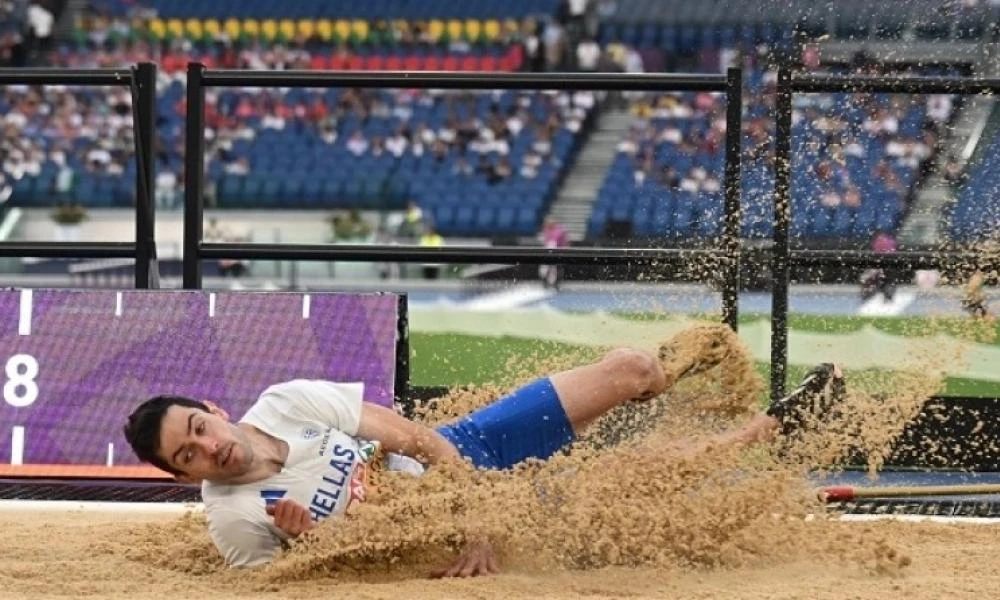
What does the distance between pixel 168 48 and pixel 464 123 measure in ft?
19.4

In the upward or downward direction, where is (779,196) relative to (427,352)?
upward

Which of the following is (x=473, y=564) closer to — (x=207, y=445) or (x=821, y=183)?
(x=207, y=445)

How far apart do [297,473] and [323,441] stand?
0.11 metres

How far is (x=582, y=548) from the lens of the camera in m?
4.58

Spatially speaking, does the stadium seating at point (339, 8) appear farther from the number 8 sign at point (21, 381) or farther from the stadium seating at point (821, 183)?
the number 8 sign at point (21, 381)

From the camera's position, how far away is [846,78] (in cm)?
655

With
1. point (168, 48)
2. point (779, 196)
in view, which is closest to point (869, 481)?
point (779, 196)

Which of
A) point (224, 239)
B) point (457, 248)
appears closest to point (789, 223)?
point (457, 248)

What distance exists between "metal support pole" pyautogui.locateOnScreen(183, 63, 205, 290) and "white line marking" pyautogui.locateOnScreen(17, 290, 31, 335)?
24.9 inches

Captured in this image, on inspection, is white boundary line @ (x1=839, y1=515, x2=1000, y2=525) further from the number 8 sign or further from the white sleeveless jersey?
the number 8 sign

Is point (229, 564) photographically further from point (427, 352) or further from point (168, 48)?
point (168, 48)

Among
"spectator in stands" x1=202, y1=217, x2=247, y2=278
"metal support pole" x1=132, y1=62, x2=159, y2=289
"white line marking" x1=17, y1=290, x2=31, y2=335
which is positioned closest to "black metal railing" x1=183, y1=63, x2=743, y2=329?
"metal support pole" x1=132, y1=62, x2=159, y2=289

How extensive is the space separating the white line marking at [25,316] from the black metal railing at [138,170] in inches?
12.0

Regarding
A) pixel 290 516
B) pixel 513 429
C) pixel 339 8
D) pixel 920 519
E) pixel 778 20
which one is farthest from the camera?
pixel 339 8
